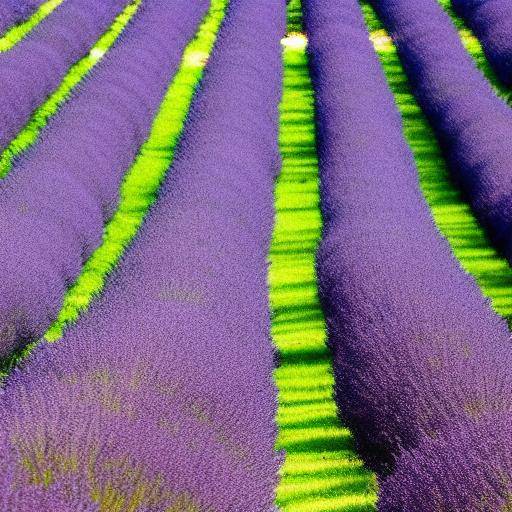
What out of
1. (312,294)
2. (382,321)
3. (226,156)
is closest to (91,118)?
(226,156)

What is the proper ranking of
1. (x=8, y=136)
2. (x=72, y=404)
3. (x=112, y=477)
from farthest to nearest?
(x=8, y=136), (x=72, y=404), (x=112, y=477)

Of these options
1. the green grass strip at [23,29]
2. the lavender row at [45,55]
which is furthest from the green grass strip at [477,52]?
the green grass strip at [23,29]

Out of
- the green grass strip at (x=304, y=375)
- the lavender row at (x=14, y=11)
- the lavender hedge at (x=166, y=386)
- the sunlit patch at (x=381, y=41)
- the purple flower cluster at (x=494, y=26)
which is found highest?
the lavender hedge at (x=166, y=386)

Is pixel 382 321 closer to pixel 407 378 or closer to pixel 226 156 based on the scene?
pixel 407 378

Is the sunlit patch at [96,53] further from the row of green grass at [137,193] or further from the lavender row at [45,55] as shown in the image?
the row of green grass at [137,193]

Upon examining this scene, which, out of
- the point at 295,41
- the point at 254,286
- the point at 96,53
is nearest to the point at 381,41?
the point at 295,41

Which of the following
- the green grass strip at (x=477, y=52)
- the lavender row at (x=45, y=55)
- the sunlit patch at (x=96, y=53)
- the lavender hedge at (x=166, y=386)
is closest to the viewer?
the lavender hedge at (x=166, y=386)
